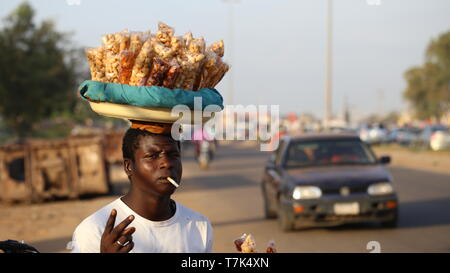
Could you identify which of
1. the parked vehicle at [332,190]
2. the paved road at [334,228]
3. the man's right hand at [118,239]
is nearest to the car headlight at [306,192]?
the parked vehicle at [332,190]

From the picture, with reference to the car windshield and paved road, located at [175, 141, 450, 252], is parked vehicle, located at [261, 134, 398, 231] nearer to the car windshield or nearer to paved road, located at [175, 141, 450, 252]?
the car windshield

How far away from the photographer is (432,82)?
63281 mm

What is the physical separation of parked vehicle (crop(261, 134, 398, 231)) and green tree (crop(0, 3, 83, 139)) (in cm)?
1604

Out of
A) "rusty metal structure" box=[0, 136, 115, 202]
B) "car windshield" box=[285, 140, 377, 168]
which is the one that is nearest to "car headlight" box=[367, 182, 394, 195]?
"car windshield" box=[285, 140, 377, 168]

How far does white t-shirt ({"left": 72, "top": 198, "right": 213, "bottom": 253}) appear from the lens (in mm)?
2906

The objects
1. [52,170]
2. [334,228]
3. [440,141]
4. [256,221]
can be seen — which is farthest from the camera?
[440,141]

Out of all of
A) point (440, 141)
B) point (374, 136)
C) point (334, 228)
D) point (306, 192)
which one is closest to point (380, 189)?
point (334, 228)

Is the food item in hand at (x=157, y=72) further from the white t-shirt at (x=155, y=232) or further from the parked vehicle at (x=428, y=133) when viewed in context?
the parked vehicle at (x=428, y=133)

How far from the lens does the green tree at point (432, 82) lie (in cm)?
5975

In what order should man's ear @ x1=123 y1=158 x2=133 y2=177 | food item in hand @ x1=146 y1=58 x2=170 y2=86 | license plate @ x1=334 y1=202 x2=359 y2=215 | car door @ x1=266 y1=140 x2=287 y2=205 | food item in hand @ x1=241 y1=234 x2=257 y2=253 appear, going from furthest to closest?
car door @ x1=266 y1=140 x2=287 y2=205, license plate @ x1=334 y1=202 x2=359 y2=215, man's ear @ x1=123 y1=158 x2=133 y2=177, food item in hand @ x1=241 y1=234 x2=257 y2=253, food item in hand @ x1=146 y1=58 x2=170 y2=86

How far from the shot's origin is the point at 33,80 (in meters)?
25.3

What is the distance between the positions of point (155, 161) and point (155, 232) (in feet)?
1.09

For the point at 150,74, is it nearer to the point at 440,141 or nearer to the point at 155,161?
the point at 155,161
